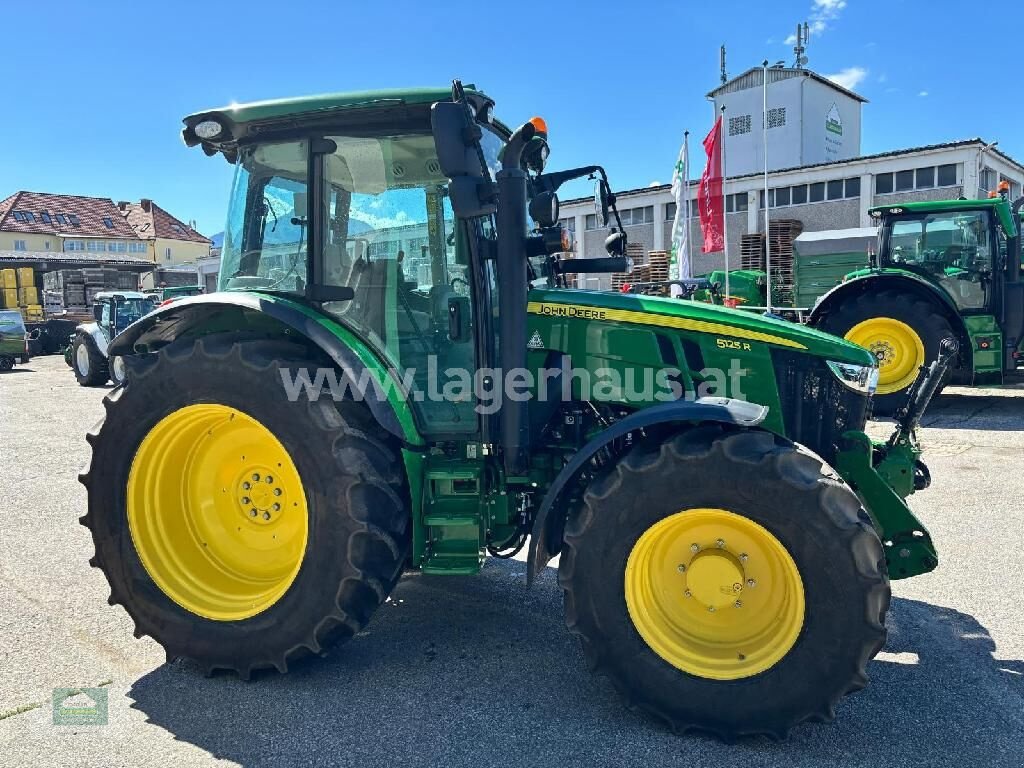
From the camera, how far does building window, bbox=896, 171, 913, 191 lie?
23.5 m

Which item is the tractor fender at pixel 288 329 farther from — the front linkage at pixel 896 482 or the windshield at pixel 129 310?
the windshield at pixel 129 310

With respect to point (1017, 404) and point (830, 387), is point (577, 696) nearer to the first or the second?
point (830, 387)

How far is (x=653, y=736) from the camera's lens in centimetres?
277

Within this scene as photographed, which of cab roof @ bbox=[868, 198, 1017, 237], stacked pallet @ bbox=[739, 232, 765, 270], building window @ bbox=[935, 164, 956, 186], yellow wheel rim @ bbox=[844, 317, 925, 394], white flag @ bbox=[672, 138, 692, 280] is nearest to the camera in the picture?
cab roof @ bbox=[868, 198, 1017, 237]

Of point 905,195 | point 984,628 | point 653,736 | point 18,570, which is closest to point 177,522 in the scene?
point 18,570

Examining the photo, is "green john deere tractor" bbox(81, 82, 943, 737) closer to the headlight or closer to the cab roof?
the headlight

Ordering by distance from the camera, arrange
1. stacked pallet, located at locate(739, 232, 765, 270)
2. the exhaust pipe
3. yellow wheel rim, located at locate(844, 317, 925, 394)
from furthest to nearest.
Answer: stacked pallet, located at locate(739, 232, 765, 270)
yellow wheel rim, located at locate(844, 317, 925, 394)
the exhaust pipe

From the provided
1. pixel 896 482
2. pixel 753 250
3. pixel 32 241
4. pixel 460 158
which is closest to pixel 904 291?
pixel 896 482

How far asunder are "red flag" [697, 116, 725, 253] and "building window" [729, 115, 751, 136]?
23.4m

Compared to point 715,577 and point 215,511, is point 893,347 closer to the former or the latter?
point 715,577

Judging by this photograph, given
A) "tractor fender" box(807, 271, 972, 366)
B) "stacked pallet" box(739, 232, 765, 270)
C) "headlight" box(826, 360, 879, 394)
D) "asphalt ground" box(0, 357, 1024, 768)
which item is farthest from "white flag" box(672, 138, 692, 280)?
"headlight" box(826, 360, 879, 394)

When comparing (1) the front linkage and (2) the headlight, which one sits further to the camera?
(2) the headlight

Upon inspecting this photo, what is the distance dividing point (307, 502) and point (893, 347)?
847cm

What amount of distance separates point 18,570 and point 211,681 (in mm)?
2283
